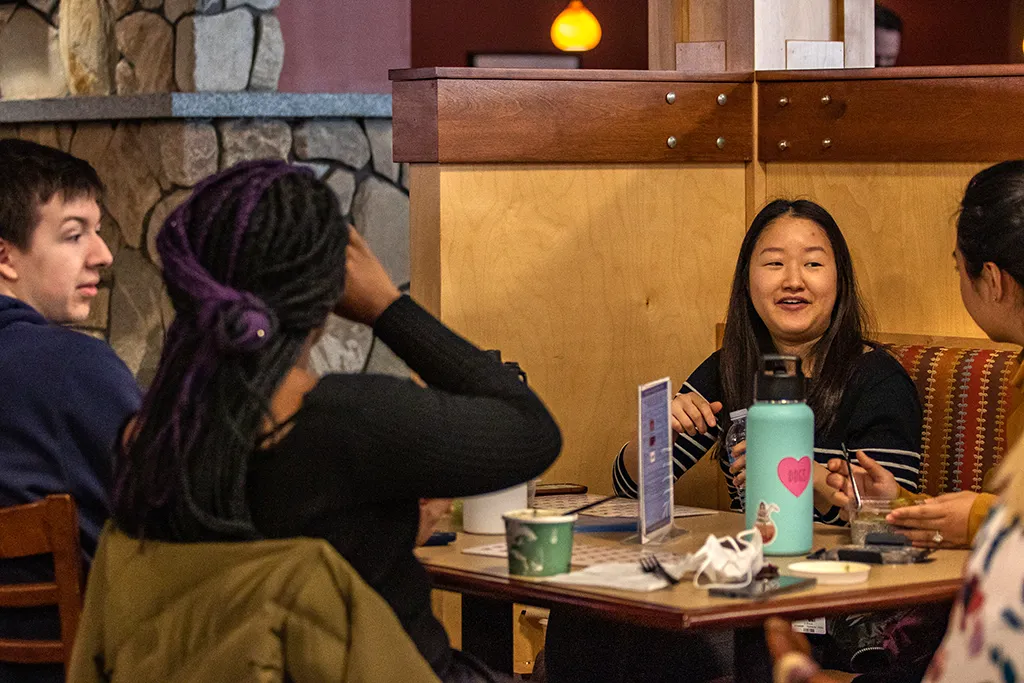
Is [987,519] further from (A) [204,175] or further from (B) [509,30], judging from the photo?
(B) [509,30]

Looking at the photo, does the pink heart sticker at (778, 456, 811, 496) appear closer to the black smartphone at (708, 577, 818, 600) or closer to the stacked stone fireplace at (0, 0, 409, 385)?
the black smartphone at (708, 577, 818, 600)

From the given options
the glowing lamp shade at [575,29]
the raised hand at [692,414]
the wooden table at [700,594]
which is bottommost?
the wooden table at [700,594]

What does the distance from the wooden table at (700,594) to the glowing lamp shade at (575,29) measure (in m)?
6.49

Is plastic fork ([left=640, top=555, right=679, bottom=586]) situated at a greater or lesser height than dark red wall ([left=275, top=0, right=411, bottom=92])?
lesser

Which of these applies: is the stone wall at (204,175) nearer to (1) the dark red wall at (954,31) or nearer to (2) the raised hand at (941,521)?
(2) the raised hand at (941,521)

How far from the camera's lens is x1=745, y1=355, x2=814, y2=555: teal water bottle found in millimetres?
2162

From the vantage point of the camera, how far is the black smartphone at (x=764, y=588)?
190 cm

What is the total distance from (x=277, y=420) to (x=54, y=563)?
608 millimetres

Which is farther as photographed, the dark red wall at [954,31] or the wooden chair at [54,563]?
the dark red wall at [954,31]

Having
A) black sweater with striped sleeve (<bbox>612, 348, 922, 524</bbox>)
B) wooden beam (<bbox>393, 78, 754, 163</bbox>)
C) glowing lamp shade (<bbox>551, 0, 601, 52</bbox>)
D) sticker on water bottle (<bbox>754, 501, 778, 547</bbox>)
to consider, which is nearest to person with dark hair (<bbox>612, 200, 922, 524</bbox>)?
black sweater with striped sleeve (<bbox>612, 348, 922, 524</bbox>)

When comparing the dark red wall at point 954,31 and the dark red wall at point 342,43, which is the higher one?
the dark red wall at point 954,31

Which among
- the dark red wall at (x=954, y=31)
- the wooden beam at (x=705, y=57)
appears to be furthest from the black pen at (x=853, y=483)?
the dark red wall at (x=954, y=31)

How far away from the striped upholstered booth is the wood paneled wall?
0.63m

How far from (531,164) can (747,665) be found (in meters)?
1.61
